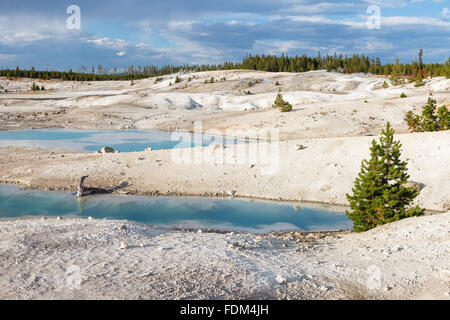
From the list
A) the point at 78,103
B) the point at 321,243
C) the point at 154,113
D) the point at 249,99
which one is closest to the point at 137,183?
the point at 321,243

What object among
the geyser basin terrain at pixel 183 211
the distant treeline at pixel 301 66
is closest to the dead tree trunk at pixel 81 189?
the geyser basin terrain at pixel 183 211

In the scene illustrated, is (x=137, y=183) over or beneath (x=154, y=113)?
beneath

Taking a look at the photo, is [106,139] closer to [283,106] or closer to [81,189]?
[283,106]

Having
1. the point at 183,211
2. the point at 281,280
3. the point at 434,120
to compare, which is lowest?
the point at 183,211

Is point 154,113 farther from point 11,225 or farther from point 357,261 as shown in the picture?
point 357,261

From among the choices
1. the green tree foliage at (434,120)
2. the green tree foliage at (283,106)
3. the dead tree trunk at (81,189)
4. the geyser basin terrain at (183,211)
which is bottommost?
the geyser basin terrain at (183,211)

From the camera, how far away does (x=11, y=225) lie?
13789mm

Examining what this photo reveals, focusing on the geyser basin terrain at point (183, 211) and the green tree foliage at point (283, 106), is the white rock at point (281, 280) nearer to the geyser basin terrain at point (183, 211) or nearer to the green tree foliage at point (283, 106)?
the geyser basin terrain at point (183, 211)

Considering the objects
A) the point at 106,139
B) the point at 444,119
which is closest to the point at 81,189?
the point at 106,139

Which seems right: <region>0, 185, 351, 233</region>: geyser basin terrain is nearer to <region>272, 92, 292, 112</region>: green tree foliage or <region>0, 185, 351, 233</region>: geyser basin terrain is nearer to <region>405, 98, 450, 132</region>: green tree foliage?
<region>405, 98, 450, 132</region>: green tree foliage

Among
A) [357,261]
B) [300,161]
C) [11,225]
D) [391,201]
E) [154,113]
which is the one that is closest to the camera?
[357,261]

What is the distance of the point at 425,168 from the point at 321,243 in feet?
40.1

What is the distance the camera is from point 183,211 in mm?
20422

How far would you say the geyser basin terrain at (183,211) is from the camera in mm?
18703
